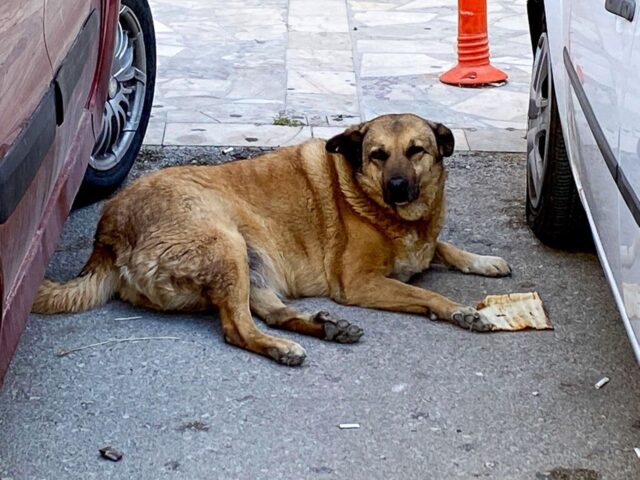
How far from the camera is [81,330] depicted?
4531mm

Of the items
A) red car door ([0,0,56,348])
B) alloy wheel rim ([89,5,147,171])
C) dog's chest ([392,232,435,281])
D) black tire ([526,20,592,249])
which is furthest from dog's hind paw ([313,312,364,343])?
alloy wheel rim ([89,5,147,171])

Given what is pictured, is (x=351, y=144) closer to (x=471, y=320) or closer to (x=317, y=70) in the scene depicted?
(x=471, y=320)

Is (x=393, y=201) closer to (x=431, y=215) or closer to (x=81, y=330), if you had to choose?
(x=431, y=215)

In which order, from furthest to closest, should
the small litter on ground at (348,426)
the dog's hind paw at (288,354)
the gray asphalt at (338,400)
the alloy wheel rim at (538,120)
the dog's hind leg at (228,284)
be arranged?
the alloy wheel rim at (538,120)
the dog's hind leg at (228,284)
the dog's hind paw at (288,354)
the small litter on ground at (348,426)
the gray asphalt at (338,400)

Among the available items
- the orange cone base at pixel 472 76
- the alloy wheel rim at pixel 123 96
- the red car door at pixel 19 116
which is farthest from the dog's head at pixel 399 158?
the orange cone base at pixel 472 76

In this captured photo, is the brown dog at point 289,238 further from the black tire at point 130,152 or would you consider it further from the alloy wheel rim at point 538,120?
the black tire at point 130,152

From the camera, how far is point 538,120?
18.3ft

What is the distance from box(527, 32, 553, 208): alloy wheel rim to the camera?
213 inches

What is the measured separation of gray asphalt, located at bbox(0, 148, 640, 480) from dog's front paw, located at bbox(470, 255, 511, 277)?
12cm

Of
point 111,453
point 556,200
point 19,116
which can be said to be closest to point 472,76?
point 556,200

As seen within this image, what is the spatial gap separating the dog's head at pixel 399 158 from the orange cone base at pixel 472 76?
3.30 meters

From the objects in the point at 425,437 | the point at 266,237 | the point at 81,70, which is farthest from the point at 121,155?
the point at 425,437

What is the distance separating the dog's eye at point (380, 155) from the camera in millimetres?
4922

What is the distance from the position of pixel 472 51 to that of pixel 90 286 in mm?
4421
